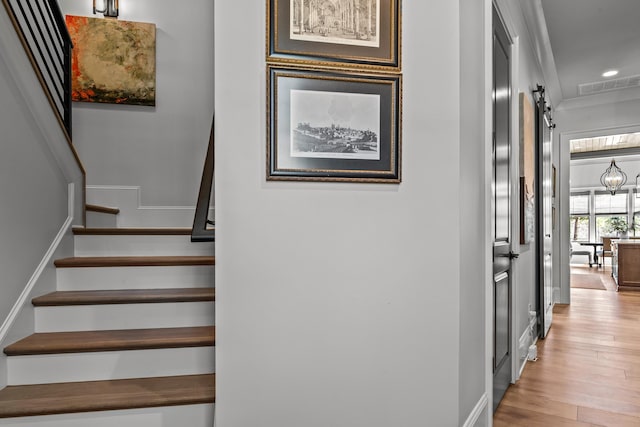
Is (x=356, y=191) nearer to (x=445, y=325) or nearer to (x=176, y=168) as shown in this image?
(x=445, y=325)

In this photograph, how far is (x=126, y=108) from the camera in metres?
3.38

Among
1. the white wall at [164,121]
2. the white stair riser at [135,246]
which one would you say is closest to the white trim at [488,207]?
the white stair riser at [135,246]

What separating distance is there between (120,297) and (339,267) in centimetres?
119

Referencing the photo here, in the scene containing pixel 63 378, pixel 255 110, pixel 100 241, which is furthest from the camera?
pixel 100 241

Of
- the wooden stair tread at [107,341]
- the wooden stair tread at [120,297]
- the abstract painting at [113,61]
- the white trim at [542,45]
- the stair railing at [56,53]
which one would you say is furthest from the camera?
the abstract painting at [113,61]

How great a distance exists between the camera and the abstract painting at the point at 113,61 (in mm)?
3277

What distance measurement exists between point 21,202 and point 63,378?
2.87ft

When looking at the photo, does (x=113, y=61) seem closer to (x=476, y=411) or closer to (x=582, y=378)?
(x=476, y=411)

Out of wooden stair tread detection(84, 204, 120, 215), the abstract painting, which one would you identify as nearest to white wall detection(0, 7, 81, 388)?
wooden stair tread detection(84, 204, 120, 215)

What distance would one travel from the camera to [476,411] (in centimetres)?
185

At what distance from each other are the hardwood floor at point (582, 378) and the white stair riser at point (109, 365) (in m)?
1.68

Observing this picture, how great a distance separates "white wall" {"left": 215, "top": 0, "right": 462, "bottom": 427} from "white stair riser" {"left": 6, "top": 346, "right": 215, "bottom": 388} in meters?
0.44

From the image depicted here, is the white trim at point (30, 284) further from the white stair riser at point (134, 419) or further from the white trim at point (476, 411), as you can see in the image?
the white trim at point (476, 411)

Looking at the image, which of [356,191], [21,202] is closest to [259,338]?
[356,191]
